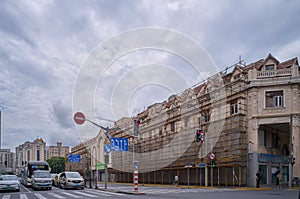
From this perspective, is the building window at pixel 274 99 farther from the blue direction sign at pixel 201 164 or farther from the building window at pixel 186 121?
the building window at pixel 186 121

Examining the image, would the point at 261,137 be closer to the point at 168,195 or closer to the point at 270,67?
the point at 270,67

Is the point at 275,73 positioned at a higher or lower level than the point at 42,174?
higher

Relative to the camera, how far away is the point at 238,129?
114ft

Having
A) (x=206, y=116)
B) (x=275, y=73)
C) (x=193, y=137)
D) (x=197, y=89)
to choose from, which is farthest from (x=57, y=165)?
(x=275, y=73)

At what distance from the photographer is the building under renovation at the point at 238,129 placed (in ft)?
112

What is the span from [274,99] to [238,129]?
494cm

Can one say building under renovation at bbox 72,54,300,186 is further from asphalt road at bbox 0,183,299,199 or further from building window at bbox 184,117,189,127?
asphalt road at bbox 0,183,299,199

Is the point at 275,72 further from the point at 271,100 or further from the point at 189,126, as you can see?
the point at 189,126

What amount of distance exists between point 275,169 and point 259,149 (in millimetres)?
3802

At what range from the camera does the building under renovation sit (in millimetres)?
34062

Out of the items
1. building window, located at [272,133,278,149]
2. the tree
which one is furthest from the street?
the tree

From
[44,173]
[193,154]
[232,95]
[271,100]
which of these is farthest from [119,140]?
[271,100]

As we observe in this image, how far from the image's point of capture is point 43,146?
154 metres

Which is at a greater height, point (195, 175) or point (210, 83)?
point (210, 83)
